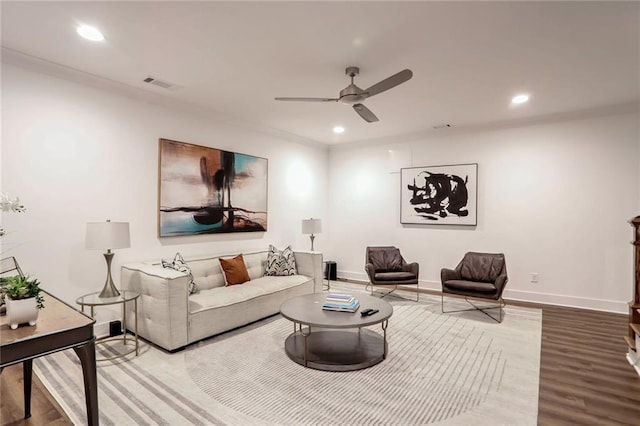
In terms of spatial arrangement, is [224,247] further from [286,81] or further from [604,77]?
[604,77]

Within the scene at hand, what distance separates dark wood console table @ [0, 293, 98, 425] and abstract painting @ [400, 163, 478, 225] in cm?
528

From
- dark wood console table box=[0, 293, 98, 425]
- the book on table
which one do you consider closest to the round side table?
dark wood console table box=[0, 293, 98, 425]

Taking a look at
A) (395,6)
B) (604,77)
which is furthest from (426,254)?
(395,6)

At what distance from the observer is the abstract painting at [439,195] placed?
5.60 metres

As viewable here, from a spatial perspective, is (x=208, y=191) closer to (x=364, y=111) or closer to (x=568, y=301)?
(x=364, y=111)

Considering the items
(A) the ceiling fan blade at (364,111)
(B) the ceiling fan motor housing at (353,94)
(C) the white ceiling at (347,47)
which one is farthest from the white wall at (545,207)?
(B) the ceiling fan motor housing at (353,94)

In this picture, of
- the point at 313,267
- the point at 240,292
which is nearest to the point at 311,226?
the point at 313,267

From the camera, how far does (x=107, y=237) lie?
10.2 feet

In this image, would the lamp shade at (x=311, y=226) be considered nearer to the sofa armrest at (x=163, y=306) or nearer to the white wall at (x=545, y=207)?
the white wall at (x=545, y=207)

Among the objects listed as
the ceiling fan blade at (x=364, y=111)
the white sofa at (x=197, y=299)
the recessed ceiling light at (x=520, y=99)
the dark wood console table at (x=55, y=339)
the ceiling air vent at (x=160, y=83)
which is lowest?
the white sofa at (x=197, y=299)

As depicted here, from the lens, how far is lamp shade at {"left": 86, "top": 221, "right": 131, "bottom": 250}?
10.0 feet

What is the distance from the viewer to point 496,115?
4930 mm

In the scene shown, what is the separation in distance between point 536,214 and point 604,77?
2.15 m

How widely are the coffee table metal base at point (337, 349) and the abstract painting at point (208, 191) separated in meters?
2.07
